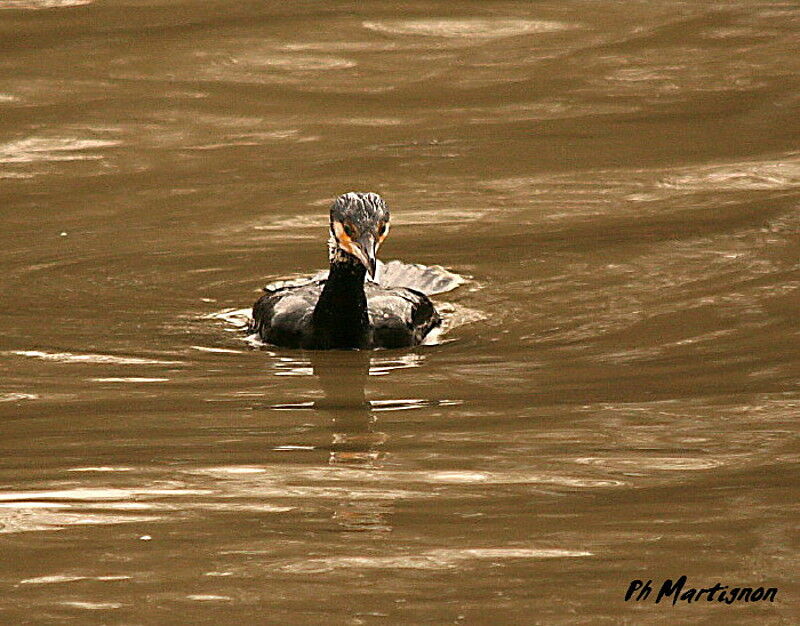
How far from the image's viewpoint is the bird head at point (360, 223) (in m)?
9.16

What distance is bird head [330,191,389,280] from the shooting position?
30.0 feet

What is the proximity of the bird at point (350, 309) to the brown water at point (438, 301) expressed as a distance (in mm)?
236

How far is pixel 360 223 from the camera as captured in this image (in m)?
9.17

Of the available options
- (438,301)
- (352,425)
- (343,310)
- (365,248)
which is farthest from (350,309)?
(352,425)

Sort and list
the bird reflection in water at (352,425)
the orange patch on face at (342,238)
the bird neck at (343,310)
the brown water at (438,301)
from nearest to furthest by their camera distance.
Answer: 1. the brown water at (438,301)
2. the bird reflection in water at (352,425)
3. the bird neck at (343,310)
4. the orange patch on face at (342,238)

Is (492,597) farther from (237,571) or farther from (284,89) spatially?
(284,89)

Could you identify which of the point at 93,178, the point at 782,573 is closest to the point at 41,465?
the point at 782,573

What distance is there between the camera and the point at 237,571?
5445mm

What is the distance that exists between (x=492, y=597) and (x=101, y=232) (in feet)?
22.1

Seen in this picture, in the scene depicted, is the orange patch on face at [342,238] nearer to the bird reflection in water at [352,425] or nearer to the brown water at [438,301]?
the bird reflection in water at [352,425]

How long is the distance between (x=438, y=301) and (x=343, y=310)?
44.4 inches

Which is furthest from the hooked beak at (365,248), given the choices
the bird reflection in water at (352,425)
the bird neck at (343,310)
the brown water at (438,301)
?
the brown water at (438,301)

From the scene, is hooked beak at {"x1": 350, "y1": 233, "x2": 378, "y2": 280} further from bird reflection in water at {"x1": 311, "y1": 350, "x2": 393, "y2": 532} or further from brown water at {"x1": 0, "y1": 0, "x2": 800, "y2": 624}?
brown water at {"x1": 0, "y1": 0, "x2": 800, "y2": 624}

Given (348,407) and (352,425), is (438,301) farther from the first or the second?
(352,425)
